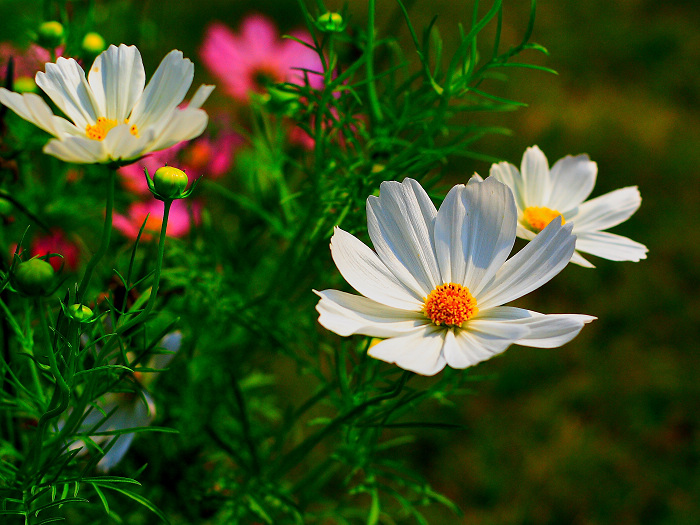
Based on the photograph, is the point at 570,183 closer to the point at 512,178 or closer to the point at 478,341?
the point at 512,178

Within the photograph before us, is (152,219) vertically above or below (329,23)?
below

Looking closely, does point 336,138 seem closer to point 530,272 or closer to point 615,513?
point 530,272

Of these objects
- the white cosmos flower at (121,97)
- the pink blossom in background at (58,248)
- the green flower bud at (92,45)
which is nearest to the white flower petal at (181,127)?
the white cosmos flower at (121,97)

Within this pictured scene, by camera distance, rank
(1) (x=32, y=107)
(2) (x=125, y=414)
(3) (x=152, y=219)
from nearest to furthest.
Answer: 1. (1) (x=32, y=107)
2. (2) (x=125, y=414)
3. (3) (x=152, y=219)

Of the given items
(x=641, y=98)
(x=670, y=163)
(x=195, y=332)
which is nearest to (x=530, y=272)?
(x=195, y=332)

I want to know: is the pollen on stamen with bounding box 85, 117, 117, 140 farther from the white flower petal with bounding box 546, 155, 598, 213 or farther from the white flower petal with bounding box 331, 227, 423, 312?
the white flower petal with bounding box 546, 155, 598, 213

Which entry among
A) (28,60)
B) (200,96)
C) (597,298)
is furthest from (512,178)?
(597,298)
